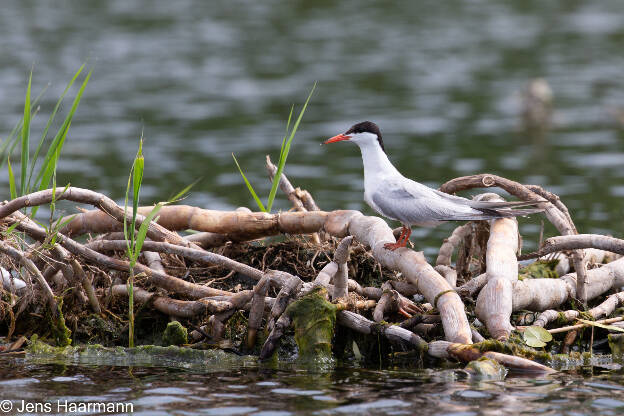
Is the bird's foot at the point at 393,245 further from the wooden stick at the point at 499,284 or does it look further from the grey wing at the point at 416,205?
the wooden stick at the point at 499,284

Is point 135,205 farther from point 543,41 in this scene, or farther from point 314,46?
point 543,41

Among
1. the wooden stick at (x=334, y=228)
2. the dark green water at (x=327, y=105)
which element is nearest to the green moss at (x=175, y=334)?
the dark green water at (x=327, y=105)

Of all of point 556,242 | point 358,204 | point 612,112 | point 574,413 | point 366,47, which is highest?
point 366,47

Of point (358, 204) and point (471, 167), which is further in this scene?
point (471, 167)

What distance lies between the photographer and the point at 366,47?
28219 mm

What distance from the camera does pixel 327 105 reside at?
72.9ft

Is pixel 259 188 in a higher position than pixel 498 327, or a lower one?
higher

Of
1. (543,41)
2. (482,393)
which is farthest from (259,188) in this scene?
(543,41)

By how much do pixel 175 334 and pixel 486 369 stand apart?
249 centimetres

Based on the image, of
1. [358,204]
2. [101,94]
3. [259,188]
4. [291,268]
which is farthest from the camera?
[101,94]

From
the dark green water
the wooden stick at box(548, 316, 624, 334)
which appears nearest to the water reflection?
the dark green water

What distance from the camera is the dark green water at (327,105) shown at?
6.25 m

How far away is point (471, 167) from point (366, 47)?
12.7m

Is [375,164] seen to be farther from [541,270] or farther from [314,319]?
[541,270]
